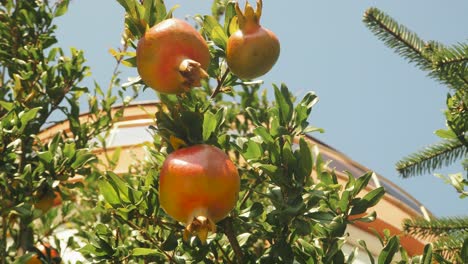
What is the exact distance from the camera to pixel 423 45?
2775 millimetres

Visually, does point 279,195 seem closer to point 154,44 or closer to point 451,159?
point 154,44

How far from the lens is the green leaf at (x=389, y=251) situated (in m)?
1.71

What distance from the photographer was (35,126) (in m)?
3.25

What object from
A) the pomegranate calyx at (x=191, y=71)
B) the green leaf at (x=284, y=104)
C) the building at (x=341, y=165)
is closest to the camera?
the pomegranate calyx at (x=191, y=71)

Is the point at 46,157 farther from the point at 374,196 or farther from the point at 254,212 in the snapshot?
the point at 374,196

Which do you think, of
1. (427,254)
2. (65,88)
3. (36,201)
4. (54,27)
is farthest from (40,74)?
(427,254)

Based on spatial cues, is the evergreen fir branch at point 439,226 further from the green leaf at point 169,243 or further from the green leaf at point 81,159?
the green leaf at point 81,159

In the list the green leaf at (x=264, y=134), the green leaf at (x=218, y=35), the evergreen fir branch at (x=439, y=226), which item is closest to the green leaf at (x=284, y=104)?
the green leaf at (x=264, y=134)

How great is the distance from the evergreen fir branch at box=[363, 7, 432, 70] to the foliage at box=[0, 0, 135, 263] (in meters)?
1.65

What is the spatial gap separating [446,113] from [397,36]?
0.56 metres

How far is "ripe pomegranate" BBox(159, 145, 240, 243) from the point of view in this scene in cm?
129

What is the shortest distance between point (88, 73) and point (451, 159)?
2357 millimetres

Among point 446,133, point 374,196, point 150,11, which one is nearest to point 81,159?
point 150,11

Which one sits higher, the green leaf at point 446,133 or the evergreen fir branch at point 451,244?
the green leaf at point 446,133
